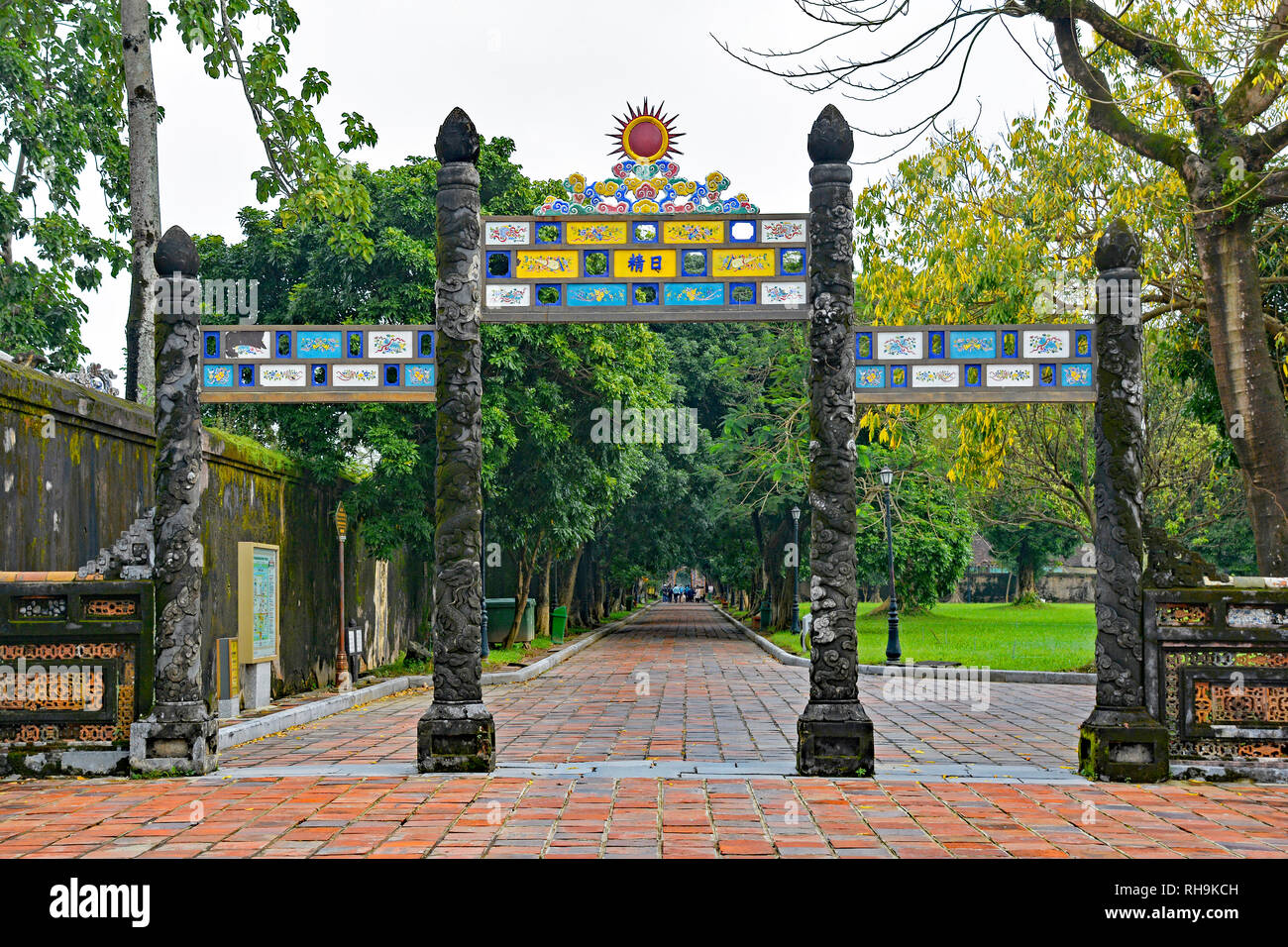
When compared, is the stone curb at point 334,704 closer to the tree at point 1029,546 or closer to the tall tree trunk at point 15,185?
the tall tree trunk at point 15,185

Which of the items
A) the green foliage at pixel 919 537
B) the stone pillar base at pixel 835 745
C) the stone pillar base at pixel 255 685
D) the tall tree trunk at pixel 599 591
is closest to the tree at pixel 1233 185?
the stone pillar base at pixel 835 745

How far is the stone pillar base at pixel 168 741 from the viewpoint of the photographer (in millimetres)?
8633

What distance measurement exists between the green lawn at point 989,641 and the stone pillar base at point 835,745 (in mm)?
11393

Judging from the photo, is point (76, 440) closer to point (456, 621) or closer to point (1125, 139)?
point (456, 621)

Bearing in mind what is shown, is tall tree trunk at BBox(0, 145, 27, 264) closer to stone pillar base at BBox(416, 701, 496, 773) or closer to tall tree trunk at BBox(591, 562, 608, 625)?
stone pillar base at BBox(416, 701, 496, 773)

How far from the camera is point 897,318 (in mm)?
15250

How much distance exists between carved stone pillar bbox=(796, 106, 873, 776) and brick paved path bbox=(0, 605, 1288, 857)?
412mm

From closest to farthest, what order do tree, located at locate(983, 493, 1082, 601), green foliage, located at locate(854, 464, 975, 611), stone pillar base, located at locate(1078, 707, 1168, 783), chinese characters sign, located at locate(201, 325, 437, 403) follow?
1. stone pillar base, located at locate(1078, 707, 1168, 783)
2. chinese characters sign, located at locate(201, 325, 437, 403)
3. green foliage, located at locate(854, 464, 975, 611)
4. tree, located at locate(983, 493, 1082, 601)

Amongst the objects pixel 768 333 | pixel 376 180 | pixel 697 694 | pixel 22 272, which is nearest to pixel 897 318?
pixel 697 694

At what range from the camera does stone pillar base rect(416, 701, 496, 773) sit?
865 cm

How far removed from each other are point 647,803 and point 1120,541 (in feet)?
13.8

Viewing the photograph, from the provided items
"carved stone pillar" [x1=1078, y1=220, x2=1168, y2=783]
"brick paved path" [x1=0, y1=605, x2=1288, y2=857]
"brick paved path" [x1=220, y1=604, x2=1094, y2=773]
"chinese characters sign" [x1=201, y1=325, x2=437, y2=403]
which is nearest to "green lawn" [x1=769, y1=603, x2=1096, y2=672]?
"brick paved path" [x1=220, y1=604, x2=1094, y2=773]

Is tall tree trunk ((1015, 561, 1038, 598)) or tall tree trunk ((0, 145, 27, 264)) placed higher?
tall tree trunk ((0, 145, 27, 264))

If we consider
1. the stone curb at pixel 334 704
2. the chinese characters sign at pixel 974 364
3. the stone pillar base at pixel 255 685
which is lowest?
the stone curb at pixel 334 704
